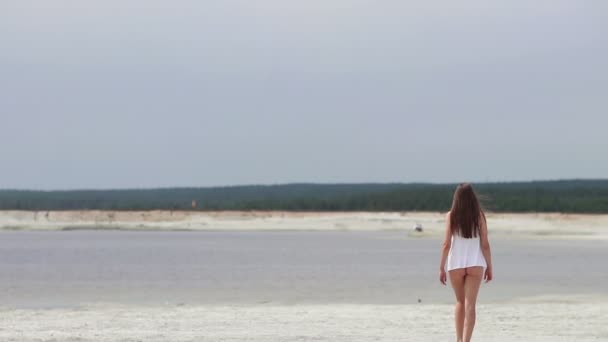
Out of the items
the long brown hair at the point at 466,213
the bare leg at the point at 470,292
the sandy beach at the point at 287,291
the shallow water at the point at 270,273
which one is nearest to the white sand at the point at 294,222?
the sandy beach at the point at 287,291

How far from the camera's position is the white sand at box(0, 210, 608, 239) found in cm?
5431

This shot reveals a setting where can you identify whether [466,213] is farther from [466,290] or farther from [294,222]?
[294,222]

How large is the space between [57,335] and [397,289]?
9.62 m

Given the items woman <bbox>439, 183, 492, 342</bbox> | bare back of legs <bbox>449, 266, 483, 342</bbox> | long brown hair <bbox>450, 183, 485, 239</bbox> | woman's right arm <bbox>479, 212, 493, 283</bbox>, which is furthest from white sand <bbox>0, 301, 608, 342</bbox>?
long brown hair <bbox>450, 183, 485, 239</bbox>

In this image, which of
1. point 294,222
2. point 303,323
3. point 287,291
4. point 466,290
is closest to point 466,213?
point 466,290

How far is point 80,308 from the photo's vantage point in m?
17.1

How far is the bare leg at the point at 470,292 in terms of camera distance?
33.8 ft

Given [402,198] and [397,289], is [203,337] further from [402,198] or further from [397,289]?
[402,198]

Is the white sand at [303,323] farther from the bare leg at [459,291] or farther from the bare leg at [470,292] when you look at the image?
the bare leg at [470,292]

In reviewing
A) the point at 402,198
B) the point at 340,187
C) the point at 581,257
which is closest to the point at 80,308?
the point at 581,257

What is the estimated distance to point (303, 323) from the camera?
45.3 ft

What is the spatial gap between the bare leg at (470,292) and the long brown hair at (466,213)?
Answer: 0.32m

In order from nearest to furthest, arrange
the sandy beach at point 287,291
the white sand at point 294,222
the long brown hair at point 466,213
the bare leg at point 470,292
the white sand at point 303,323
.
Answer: the long brown hair at point 466,213 → the bare leg at point 470,292 → the white sand at point 303,323 → the sandy beach at point 287,291 → the white sand at point 294,222

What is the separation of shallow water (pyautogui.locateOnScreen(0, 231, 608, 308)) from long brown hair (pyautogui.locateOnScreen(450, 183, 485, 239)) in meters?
7.95
